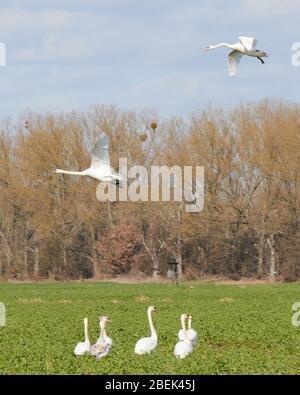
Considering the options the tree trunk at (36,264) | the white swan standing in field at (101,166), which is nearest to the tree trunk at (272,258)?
the tree trunk at (36,264)

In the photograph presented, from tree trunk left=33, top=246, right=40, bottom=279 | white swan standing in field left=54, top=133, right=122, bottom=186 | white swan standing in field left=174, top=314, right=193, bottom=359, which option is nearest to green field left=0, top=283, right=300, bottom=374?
white swan standing in field left=174, top=314, right=193, bottom=359

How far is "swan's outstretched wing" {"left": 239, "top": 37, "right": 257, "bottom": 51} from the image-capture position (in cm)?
1515

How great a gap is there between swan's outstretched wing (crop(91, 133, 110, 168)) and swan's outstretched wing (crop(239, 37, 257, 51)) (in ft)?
9.51

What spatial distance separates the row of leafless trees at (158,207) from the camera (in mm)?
59562

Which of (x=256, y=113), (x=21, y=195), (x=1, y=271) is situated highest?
(x=256, y=113)

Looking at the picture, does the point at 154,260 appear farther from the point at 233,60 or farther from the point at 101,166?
the point at 233,60

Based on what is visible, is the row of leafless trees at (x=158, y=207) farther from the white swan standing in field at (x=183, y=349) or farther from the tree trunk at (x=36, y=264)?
the white swan standing in field at (x=183, y=349)

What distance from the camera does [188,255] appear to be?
208ft

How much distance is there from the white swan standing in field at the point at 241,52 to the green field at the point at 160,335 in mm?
4515

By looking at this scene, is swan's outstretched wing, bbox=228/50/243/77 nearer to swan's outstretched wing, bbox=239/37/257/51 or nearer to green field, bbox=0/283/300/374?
swan's outstretched wing, bbox=239/37/257/51

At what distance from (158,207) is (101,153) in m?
45.6
